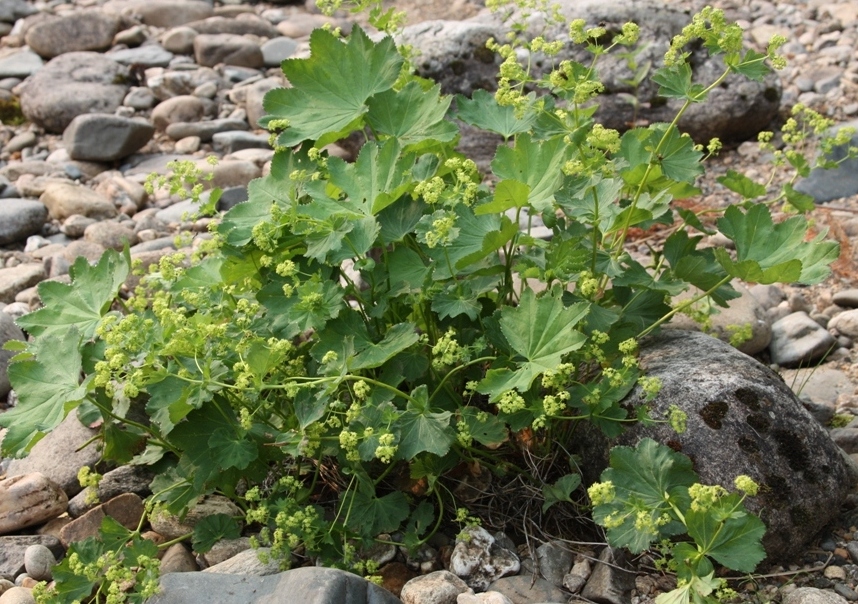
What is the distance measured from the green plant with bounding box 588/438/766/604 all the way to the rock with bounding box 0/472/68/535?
1.78 m

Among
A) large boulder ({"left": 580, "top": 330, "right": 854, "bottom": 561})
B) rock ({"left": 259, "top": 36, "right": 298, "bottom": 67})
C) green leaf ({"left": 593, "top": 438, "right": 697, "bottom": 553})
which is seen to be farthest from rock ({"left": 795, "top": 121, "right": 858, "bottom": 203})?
rock ({"left": 259, "top": 36, "right": 298, "bottom": 67})

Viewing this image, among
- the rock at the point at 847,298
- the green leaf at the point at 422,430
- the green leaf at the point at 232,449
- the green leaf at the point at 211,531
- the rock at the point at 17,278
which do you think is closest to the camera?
the green leaf at the point at 422,430

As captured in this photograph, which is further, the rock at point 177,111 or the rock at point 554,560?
the rock at point 177,111

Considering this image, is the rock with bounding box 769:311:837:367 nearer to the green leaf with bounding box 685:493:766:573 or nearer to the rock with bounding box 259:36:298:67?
the green leaf with bounding box 685:493:766:573

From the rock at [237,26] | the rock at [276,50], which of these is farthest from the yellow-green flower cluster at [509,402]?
the rock at [237,26]

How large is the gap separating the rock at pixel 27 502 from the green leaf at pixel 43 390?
58 centimetres

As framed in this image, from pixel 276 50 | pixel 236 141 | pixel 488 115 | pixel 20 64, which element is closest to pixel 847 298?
pixel 488 115

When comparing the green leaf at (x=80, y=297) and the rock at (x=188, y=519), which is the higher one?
the green leaf at (x=80, y=297)

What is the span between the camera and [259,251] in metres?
2.72

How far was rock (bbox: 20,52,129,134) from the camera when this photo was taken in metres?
6.59

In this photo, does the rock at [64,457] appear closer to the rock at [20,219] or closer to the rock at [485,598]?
the rock at [485,598]

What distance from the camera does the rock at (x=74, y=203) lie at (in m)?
5.35

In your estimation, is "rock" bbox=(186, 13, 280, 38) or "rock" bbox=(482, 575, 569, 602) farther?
"rock" bbox=(186, 13, 280, 38)

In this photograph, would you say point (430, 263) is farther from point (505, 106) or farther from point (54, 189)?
point (54, 189)
